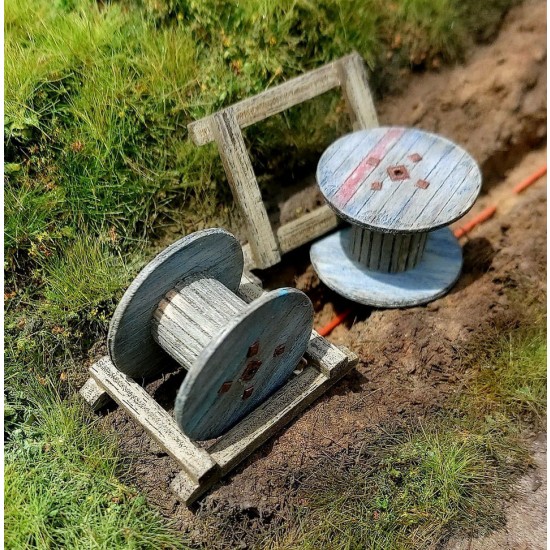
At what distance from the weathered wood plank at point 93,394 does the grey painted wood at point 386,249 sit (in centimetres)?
200

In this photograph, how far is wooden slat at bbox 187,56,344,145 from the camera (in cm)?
448

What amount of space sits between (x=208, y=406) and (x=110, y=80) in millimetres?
2601

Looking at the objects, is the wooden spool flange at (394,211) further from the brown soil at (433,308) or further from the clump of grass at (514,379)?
the clump of grass at (514,379)

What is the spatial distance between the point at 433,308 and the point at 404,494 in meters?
1.44

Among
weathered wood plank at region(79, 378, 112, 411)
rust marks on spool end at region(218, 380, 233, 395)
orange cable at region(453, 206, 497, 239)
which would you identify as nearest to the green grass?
orange cable at region(453, 206, 497, 239)

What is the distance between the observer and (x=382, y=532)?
3.63 m

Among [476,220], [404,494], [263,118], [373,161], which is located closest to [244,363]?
[404,494]

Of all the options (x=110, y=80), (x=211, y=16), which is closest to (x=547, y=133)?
(x=211, y=16)

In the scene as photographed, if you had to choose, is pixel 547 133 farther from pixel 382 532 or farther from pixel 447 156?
pixel 382 532

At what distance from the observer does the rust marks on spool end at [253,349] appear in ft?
10.9

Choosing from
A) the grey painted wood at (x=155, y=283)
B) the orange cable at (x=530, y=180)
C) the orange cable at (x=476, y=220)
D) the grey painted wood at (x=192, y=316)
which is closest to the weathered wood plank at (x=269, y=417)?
the grey painted wood at (x=192, y=316)

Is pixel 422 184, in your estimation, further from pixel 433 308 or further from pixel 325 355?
pixel 325 355

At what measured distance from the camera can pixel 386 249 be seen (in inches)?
183

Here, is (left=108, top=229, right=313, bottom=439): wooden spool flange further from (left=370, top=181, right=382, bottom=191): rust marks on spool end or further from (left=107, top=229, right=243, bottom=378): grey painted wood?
(left=370, top=181, right=382, bottom=191): rust marks on spool end
